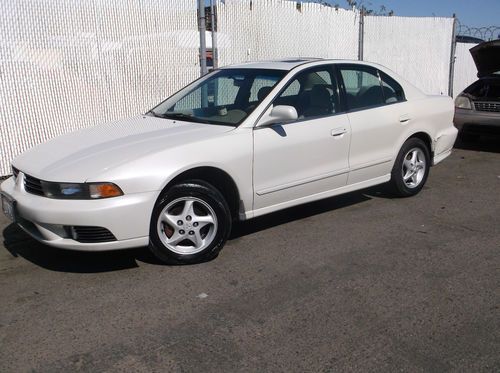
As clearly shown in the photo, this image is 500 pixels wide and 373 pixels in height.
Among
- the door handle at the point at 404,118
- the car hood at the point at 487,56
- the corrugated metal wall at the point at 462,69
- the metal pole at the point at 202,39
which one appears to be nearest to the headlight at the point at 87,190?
the door handle at the point at 404,118

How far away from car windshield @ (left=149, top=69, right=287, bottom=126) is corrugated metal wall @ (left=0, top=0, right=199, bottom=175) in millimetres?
2547

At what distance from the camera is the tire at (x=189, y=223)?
13.3 ft

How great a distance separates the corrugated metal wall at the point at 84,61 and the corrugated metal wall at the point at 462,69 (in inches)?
329

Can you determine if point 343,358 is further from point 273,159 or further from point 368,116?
point 368,116

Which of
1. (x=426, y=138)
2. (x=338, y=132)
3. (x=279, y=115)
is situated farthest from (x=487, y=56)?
(x=279, y=115)

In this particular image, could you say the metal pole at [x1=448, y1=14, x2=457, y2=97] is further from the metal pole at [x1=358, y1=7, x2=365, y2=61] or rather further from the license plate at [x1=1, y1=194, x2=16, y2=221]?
the license plate at [x1=1, y1=194, x2=16, y2=221]

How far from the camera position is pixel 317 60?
5328mm

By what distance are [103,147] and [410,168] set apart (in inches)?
139

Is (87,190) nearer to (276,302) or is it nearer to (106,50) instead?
(276,302)

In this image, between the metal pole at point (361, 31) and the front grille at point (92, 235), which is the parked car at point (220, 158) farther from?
the metal pole at point (361, 31)

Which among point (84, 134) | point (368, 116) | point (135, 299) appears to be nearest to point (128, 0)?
point (84, 134)

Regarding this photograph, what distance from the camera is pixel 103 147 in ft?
13.9

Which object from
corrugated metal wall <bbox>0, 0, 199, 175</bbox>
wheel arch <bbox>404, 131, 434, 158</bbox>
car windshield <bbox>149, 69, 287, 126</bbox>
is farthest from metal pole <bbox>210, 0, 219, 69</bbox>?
wheel arch <bbox>404, 131, 434, 158</bbox>

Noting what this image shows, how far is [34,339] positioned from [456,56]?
43.5 ft
